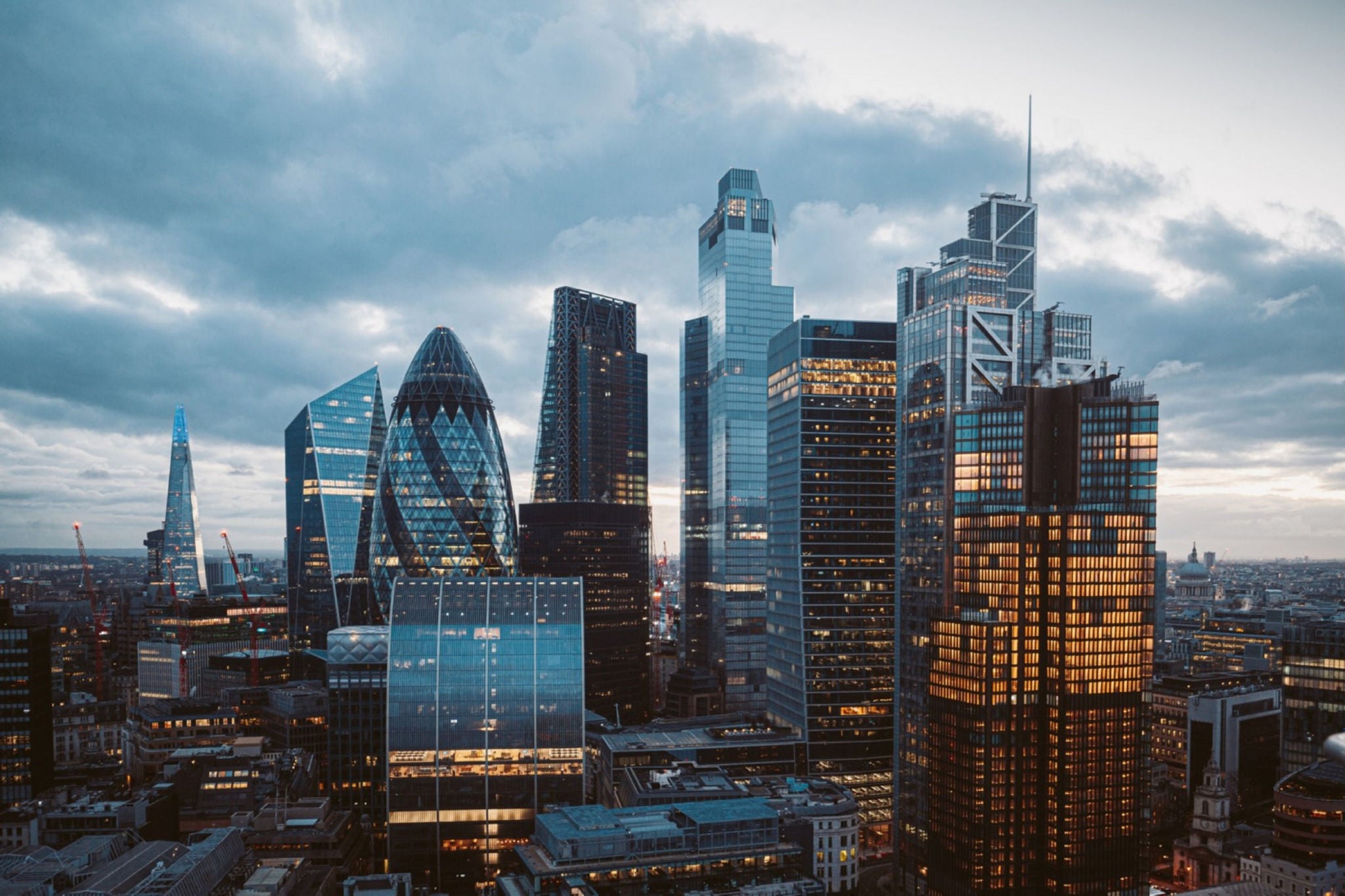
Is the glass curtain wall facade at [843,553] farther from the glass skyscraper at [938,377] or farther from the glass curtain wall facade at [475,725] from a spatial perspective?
the glass curtain wall facade at [475,725]

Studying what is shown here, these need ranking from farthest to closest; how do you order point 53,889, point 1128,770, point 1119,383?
point 1119,383 < point 1128,770 < point 53,889

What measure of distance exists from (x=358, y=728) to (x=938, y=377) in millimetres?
119002

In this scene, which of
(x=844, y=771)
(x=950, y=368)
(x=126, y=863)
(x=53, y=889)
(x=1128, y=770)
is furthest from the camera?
(x=844, y=771)

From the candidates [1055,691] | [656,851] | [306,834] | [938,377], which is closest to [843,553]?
[938,377]

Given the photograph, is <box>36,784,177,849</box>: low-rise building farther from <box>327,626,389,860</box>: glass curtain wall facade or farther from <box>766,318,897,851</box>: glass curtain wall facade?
<box>766,318,897,851</box>: glass curtain wall facade

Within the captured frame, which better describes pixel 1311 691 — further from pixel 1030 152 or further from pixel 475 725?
pixel 475 725

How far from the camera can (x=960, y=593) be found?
13762 centimetres

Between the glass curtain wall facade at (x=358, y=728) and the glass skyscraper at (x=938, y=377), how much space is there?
91649mm

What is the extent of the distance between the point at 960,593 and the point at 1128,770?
3212cm

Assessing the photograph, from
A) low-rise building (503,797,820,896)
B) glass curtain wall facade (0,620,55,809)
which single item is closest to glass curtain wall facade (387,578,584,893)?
low-rise building (503,797,820,896)

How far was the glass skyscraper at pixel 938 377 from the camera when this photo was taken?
504 feet

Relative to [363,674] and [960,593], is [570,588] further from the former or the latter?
[960,593]

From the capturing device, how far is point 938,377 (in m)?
156

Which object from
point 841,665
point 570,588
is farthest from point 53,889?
point 841,665
